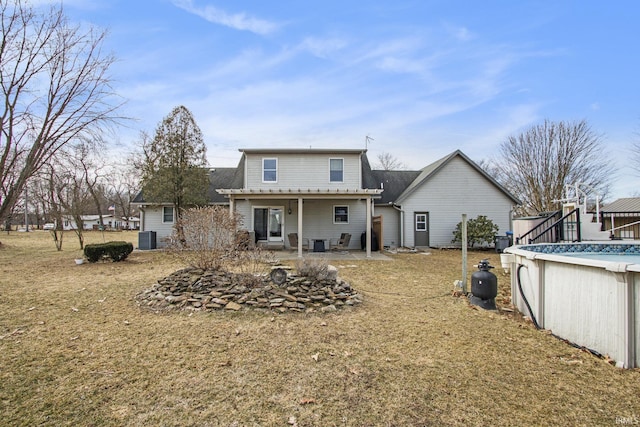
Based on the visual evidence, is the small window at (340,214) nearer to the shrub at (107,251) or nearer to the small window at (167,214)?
the small window at (167,214)

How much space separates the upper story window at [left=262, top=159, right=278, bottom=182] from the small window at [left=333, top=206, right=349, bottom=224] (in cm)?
355

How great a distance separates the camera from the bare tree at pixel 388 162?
38.7 metres

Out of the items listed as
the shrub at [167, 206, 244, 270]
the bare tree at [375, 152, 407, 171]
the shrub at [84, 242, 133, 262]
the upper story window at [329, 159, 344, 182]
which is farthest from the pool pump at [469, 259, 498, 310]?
the bare tree at [375, 152, 407, 171]

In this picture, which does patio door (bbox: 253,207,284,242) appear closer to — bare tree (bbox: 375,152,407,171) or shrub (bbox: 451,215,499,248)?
shrub (bbox: 451,215,499,248)

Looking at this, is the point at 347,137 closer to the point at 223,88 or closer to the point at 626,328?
the point at 223,88

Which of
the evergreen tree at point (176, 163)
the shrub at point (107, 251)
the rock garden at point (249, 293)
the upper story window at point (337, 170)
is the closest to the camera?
the rock garden at point (249, 293)

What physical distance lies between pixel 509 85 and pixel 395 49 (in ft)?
17.4

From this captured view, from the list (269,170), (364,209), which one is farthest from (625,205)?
(269,170)

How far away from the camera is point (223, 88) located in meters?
11.6

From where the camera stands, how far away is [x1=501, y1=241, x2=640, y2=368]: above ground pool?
132 inches

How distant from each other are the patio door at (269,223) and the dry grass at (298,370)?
10.4 m

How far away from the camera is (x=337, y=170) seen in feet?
50.5

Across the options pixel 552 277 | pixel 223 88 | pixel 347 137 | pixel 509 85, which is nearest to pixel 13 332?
pixel 552 277

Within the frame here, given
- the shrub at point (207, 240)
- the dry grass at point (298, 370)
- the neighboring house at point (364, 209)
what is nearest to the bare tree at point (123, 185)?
the neighboring house at point (364, 209)
